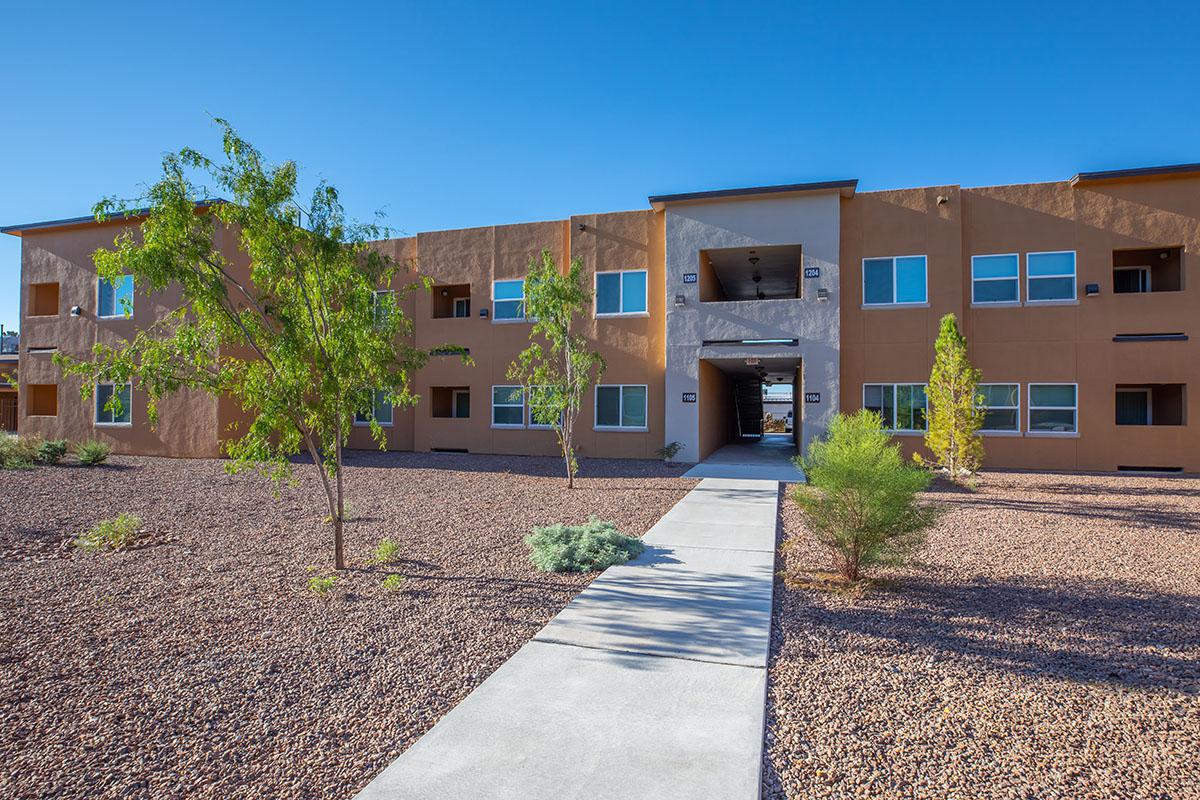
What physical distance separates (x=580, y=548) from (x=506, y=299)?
14.0 metres

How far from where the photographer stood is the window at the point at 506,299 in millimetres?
19719

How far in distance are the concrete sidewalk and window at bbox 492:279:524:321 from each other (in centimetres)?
1451

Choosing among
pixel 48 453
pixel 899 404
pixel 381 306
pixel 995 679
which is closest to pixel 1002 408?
pixel 899 404

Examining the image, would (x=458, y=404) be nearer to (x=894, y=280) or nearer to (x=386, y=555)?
(x=894, y=280)

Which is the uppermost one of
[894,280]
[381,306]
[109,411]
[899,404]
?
[894,280]

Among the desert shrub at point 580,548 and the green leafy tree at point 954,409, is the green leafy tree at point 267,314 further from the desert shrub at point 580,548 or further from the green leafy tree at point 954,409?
the green leafy tree at point 954,409

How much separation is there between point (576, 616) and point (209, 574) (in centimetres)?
390

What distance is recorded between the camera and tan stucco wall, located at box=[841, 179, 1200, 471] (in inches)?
615

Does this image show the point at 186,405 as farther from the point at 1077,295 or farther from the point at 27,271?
the point at 1077,295

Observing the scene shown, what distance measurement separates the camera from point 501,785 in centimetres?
286

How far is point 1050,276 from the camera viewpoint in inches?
639

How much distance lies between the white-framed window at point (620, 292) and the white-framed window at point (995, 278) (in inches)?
342

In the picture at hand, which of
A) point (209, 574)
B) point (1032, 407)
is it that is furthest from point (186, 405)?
point (1032, 407)

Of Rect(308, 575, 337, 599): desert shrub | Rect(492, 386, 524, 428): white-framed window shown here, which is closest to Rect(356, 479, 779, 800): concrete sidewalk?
Rect(308, 575, 337, 599): desert shrub
